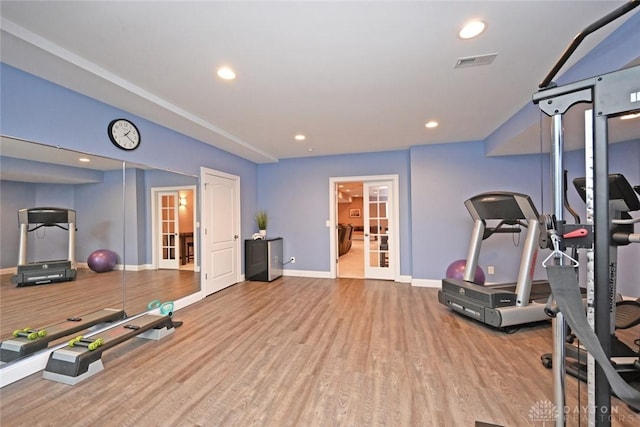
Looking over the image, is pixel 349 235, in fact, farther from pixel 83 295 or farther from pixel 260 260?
pixel 83 295

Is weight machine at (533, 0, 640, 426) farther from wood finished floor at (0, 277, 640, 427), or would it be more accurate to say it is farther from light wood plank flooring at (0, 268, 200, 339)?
light wood plank flooring at (0, 268, 200, 339)

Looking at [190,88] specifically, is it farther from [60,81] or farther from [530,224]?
[530,224]

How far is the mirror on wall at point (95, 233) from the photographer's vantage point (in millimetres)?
2242

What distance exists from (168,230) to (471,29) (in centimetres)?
409

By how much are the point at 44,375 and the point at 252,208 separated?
13.0ft

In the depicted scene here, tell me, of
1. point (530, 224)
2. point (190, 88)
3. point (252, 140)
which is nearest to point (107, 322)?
point (190, 88)

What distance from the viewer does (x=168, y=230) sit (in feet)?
12.4

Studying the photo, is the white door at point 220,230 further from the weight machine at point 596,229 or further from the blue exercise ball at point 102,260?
the weight machine at point 596,229

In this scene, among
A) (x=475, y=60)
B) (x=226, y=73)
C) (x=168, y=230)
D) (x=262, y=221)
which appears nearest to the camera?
(x=475, y=60)

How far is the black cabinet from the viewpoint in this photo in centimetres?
521

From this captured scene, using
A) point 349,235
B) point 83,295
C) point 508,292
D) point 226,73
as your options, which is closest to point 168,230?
point 83,295

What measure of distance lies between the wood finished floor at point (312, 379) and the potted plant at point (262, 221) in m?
2.52

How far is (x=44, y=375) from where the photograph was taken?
2.12 meters

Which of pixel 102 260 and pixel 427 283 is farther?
pixel 427 283
